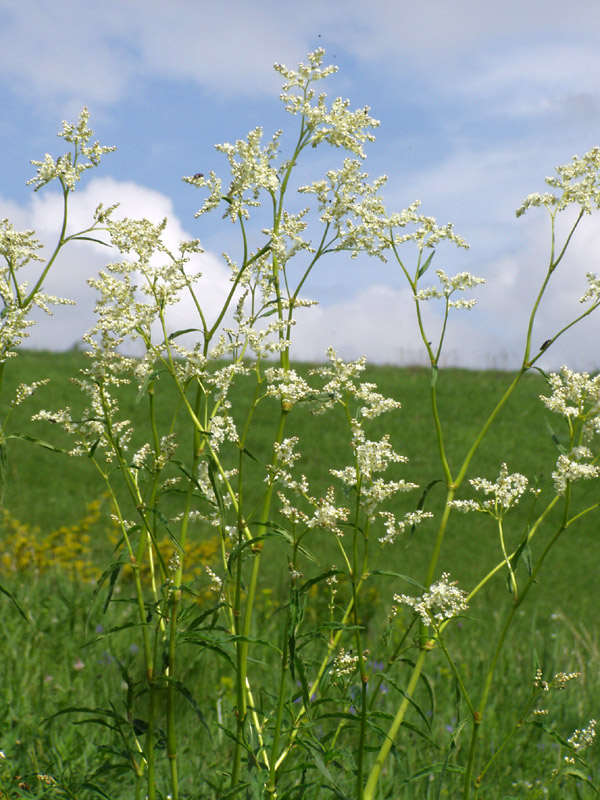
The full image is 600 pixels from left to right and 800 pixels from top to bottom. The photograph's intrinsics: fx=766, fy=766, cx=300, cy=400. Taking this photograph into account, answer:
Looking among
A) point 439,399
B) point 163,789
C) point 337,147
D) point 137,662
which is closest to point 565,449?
point 337,147

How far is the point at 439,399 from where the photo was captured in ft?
73.0

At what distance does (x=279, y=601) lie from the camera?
8.41 m

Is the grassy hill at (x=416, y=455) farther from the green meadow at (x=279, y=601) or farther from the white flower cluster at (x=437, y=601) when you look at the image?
the white flower cluster at (x=437, y=601)

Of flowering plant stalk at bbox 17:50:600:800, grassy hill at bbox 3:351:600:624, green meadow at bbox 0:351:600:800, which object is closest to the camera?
flowering plant stalk at bbox 17:50:600:800

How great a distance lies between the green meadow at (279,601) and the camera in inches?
176

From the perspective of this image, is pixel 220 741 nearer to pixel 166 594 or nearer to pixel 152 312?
pixel 166 594

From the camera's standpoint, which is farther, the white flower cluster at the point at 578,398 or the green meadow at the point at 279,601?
the green meadow at the point at 279,601

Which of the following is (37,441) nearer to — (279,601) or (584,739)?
(584,739)

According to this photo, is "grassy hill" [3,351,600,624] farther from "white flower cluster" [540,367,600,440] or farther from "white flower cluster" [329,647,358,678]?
"white flower cluster" [329,647,358,678]

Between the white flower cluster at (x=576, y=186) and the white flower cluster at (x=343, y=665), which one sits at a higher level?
the white flower cluster at (x=576, y=186)

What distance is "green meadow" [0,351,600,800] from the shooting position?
176 inches

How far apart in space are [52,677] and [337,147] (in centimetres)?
487

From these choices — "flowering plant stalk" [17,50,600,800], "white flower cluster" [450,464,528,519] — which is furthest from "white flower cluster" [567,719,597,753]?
"white flower cluster" [450,464,528,519]

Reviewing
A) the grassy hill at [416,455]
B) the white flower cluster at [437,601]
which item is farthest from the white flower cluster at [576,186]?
the grassy hill at [416,455]
